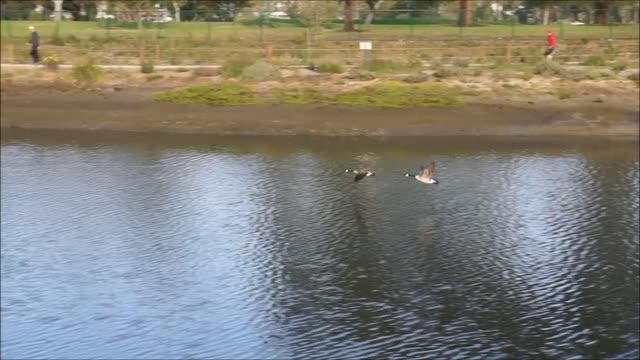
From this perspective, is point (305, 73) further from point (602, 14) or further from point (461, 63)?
point (602, 14)

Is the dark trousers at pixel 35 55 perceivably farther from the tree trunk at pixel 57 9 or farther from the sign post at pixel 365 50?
the sign post at pixel 365 50

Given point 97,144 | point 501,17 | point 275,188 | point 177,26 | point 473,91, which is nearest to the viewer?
point 275,188

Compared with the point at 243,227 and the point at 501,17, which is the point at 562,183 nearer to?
the point at 243,227

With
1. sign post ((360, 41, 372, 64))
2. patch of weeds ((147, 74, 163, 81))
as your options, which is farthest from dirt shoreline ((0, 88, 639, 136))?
sign post ((360, 41, 372, 64))

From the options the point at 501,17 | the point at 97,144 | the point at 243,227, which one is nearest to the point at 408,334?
the point at 243,227

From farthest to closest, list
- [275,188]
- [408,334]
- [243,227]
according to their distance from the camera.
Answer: [275,188] < [243,227] < [408,334]

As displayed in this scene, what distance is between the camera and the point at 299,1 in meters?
78.9

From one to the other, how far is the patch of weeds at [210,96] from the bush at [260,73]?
1.67 m

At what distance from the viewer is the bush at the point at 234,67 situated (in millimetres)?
47938

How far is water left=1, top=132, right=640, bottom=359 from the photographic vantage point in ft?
73.9

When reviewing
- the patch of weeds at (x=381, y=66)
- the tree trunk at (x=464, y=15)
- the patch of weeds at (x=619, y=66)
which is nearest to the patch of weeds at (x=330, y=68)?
the patch of weeds at (x=381, y=66)

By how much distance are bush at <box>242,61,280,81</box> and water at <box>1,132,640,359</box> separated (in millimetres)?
6274

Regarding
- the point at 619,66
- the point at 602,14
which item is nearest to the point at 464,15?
the point at 602,14

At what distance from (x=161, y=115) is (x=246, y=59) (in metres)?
6.93
